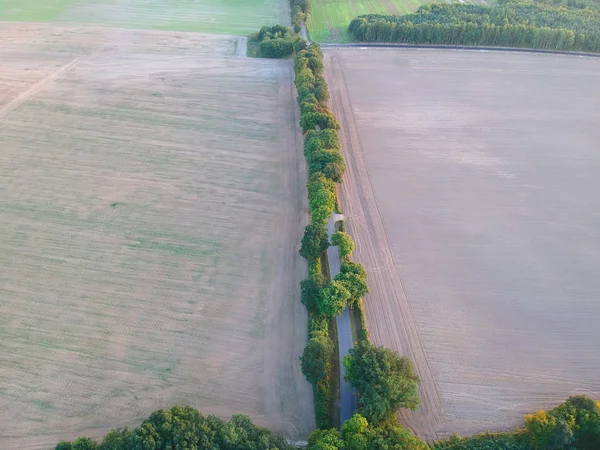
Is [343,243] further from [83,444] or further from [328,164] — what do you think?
[83,444]

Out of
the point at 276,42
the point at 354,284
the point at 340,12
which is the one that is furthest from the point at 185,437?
the point at 340,12

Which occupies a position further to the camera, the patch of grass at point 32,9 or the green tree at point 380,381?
the patch of grass at point 32,9

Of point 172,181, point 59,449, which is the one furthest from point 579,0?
point 59,449

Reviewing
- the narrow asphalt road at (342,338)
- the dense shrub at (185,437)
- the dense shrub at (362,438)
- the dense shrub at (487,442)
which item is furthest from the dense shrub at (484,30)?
the dense shrub at (185,437)

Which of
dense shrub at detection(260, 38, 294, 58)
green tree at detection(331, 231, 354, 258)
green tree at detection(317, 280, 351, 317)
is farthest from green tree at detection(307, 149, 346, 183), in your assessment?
dense shrub at detection(260, 38, 294, 58)

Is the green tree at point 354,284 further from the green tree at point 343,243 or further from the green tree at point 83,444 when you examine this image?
the green tree at point 83,444

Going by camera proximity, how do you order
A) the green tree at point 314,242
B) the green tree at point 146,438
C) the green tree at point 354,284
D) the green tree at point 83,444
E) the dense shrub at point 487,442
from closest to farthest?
1. the green tree at point 146,438
2. the green tree at point 83,444
3. the dense shrub at point 487,442
4. the green tree at point 354,284
5. the green tree at point 314,242

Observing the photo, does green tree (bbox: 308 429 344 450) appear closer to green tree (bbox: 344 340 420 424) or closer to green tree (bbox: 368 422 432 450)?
green tree (bbox: 368 422 432 450)
